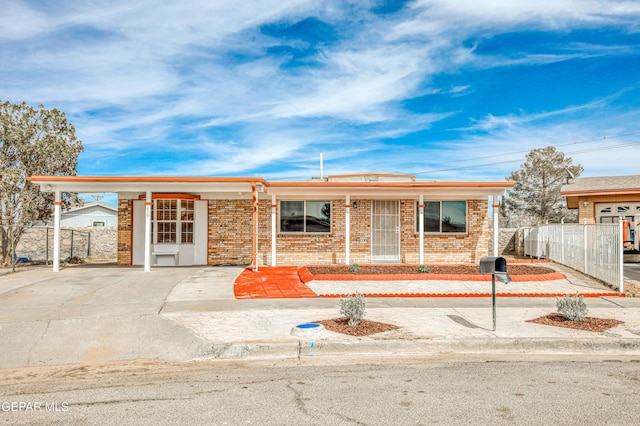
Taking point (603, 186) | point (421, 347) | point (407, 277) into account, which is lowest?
point (421, 347)

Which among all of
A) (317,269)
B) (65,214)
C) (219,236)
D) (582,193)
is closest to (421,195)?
(317,269)

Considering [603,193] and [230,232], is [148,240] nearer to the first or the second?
[230,232]

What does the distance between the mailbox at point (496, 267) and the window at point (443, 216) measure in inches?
428

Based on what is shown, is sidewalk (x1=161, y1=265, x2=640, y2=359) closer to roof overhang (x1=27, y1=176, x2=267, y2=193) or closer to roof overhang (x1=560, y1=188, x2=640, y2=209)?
roof overhang (x1=27, y1=176, x2=267, y2=193)

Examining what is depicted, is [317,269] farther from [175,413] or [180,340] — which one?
[175,413]

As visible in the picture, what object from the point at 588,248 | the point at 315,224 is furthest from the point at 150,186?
the point at 588,248

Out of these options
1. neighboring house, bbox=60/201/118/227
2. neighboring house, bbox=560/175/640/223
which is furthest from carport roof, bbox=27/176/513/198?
neighboring house, bbox=60/201/118/227

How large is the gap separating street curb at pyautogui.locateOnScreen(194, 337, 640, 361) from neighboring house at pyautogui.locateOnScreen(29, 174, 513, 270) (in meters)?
10.1

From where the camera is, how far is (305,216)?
60.3 ft

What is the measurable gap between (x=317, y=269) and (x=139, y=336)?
25.8 feet

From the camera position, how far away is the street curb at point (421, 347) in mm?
6984

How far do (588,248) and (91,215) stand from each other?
33.4 meters

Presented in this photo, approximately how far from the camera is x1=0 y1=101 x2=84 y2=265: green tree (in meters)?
19.8

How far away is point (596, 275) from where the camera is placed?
14.0m
